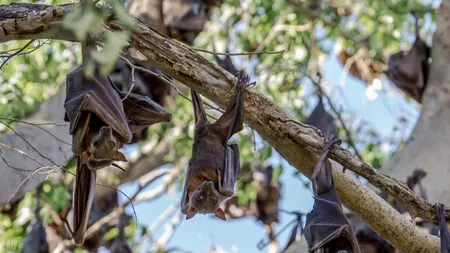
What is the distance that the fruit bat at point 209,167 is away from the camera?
454cm

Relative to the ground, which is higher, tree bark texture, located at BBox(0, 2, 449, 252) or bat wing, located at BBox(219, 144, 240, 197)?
tree bark texture, located at BBox(0, 2, 449, 252)

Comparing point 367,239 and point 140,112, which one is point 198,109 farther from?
point 367,239

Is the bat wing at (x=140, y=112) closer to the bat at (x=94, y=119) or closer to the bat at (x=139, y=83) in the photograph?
the bat at (x=94, y=119)

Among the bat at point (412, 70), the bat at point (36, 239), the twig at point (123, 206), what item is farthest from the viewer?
the twig at point (123, 206)

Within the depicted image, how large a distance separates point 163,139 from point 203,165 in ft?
23.1

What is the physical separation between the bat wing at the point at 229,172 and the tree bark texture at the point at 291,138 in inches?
15.0

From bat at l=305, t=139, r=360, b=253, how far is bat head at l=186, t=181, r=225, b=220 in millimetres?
548

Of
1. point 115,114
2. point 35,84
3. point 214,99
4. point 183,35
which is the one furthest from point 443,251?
point 35,84

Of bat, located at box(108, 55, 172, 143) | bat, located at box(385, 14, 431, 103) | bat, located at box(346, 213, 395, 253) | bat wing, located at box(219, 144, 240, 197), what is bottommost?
bat, located at box(108, 55, 172, 143)

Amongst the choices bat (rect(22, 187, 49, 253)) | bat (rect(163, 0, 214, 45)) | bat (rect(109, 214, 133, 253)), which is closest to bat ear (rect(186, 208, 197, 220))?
bat (rect(22, 187, 49, 253))

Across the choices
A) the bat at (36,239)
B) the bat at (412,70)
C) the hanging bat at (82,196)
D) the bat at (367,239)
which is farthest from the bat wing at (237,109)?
the bat at (36,239)

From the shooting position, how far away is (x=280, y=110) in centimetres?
422

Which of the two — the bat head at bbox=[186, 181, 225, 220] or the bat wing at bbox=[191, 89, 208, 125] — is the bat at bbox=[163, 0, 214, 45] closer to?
the bat wing at bbox=[191, 89, 208, 125]

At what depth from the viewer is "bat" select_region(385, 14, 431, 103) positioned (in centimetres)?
816
